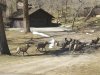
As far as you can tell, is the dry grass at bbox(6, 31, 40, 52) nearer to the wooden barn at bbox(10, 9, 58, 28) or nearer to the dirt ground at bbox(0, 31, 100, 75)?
the dirt ground at bbox(0, 31, 100, 75)

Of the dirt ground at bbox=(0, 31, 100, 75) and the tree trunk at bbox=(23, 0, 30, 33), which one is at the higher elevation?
the tree trunk at bbox=(23, 0, 30, 33)

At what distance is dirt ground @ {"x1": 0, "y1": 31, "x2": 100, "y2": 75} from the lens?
1892 cm

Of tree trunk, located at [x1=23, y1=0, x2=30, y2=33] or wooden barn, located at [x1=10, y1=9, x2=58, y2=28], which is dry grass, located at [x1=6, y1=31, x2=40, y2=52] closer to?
tree trunk, located at [x1=23, y1=0, x2=30, y2=33]

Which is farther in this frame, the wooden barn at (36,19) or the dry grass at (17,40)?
the wooden barn at (36,19)

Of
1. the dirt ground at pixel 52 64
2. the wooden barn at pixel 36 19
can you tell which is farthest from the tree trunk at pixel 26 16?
the dirt ground at pixel 52 64

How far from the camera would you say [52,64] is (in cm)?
2123

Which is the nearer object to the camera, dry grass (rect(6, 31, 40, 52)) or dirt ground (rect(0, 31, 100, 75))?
dirt ground (rect(0, 31, 100, 75))

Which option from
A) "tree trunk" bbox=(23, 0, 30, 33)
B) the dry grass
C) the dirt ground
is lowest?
the dry grass

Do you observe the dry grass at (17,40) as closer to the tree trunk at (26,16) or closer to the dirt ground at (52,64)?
the tree trunk at (26,16)

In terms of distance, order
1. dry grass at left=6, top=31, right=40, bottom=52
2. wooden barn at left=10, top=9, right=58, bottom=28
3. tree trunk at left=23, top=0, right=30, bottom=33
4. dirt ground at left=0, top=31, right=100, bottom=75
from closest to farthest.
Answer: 1. dirt ground at left=0, top=31, right=100, bottom=75
2. dry grass at left=6, top=31, right=40, bottom=52
3. tree trunk at left=23, top=0, right=30, bottom=33
4. wooden barn at left=10, top=9, right=58, bottom=28

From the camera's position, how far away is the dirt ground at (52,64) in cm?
1892

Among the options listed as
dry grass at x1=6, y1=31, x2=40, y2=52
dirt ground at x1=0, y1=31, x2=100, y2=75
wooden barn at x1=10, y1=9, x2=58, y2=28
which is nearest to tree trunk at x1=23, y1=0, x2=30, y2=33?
dry grass at x1=6, y1=31, x2=40, y2=52

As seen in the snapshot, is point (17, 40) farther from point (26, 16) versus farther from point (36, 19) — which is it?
point (36, 19)

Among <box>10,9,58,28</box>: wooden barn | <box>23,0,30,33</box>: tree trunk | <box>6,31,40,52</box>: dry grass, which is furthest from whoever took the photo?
<box>10,9,58,28</box>: wooden barn
